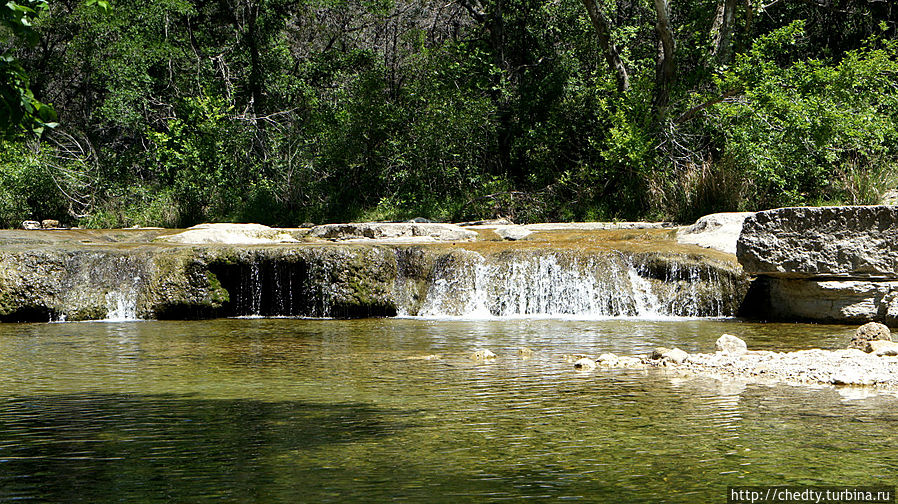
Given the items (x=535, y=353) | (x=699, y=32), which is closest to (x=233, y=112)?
(x=699, y=32)

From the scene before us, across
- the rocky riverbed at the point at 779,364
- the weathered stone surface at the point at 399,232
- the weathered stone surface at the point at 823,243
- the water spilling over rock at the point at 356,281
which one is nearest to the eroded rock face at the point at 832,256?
the weathered stone surface at the point at 823,243

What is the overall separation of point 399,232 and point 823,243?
6.80 m

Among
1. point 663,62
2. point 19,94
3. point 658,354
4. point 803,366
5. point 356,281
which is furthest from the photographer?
point 663,62

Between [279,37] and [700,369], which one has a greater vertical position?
[279,37]

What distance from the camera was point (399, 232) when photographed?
14.3 m

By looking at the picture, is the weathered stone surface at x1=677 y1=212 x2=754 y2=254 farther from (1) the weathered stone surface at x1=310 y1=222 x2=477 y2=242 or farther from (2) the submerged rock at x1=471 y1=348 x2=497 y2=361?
(2) the submerged rock at x1=471 y1=348 x2=497 y2=361

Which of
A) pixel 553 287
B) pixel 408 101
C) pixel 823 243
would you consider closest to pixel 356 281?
pixel 553 287

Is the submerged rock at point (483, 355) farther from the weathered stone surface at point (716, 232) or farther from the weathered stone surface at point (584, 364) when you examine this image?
the weathered stone surface at point (716, 232)

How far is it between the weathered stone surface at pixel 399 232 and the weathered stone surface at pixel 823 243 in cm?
526

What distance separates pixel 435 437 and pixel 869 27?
64.6 ft

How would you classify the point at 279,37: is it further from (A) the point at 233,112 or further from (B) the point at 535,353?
(B) the point at 535,353

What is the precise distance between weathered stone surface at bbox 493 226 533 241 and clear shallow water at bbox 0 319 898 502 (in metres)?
6.66

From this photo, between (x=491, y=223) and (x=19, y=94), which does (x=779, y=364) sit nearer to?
(x=19, y=94)

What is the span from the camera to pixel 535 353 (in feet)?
22.9
